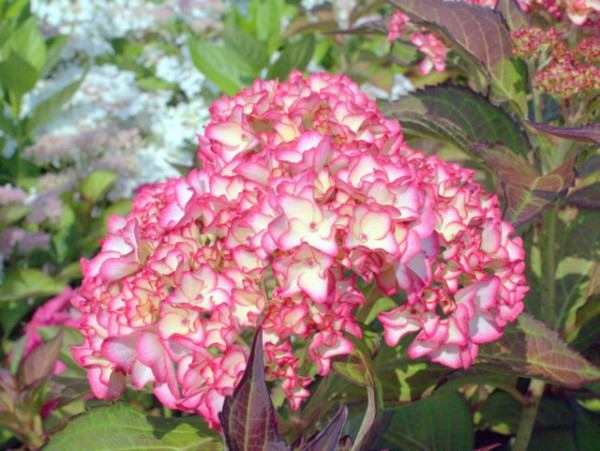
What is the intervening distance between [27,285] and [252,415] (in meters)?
1.14

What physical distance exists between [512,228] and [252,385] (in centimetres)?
33

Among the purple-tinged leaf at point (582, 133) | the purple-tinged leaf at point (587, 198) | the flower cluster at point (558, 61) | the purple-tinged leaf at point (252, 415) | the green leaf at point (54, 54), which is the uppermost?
the flower cluster at point (558, 61)

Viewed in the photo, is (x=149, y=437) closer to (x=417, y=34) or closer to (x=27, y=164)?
(x=417, y=34)

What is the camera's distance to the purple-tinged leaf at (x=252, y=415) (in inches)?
21.0

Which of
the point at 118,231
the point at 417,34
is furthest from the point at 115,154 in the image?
the point at 118,231

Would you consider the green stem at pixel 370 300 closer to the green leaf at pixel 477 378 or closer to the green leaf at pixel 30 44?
the green leaf at pixel 477 378

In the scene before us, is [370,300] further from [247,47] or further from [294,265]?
[247,47]

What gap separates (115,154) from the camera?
193cm

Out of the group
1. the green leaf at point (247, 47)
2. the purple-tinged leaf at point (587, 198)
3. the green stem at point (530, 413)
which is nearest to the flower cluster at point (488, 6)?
the purple-tinged leaf at point (587, 198)

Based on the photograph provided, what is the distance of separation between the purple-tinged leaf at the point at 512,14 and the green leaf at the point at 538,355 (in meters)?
0.40

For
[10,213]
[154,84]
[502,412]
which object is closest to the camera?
[502,412]

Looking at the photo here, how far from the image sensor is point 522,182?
79cm

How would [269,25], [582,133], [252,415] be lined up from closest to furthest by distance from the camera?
[252,415]
[582,133]
[269,25]

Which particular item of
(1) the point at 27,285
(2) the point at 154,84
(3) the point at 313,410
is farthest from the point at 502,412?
(2) the point at 154,84
